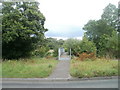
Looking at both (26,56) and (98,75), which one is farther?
(26,56)

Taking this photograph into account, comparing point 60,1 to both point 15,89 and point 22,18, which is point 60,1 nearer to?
point 15,89

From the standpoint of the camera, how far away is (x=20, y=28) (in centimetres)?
1045

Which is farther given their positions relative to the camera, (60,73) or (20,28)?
(20,28)

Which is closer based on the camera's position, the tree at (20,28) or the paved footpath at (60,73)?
the paved footpath at (60,73)

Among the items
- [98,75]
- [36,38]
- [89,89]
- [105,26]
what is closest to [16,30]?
[36,38]

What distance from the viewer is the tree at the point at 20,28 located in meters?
10.4

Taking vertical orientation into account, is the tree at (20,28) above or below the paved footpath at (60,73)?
above

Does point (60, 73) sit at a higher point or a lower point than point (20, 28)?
lower

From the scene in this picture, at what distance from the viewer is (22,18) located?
10906mm

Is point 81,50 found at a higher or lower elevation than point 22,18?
lower

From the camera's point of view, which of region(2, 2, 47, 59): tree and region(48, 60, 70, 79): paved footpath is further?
region(2, 2, 47, 59): tree

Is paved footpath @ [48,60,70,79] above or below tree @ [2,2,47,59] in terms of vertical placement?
below

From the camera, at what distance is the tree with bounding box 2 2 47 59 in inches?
411

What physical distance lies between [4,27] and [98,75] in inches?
294
